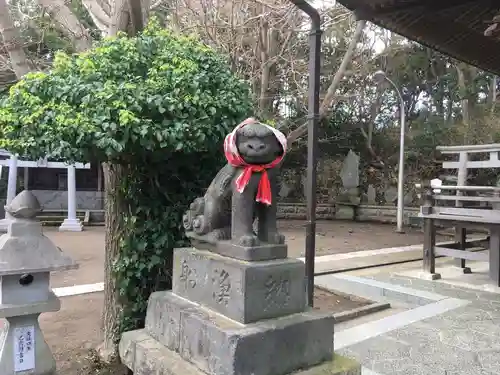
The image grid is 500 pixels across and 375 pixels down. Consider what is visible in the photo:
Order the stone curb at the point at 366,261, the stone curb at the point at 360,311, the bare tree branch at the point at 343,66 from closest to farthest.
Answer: the stone curb at the point at 360,311
the stone curb at the point at 366,261
the bare tree branch at the point at 343,66

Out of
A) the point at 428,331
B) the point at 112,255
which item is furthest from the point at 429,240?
the point at 112,255

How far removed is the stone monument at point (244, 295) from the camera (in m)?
2.35

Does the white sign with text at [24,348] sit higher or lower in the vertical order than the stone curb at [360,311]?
higher

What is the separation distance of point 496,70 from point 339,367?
4.69 metres

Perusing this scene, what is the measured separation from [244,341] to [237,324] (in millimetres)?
153

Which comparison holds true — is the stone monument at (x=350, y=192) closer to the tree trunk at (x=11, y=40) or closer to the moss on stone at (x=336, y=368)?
the tree trunk at (x=11, y=40)

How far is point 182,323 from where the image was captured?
2674 millimetres

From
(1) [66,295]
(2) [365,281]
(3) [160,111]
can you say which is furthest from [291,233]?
(3) [160,111]

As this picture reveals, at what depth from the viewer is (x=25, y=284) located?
2.80 metres

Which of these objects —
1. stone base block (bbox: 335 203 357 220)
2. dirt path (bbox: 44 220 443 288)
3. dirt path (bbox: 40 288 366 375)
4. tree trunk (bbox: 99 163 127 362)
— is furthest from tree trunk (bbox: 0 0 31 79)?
stone base block (bbox: 335 203 357 220)

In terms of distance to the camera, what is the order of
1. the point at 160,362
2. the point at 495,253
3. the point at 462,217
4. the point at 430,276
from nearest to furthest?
the point at 160,362
the point at 495,253
the point at 462,217
the point at 430,276

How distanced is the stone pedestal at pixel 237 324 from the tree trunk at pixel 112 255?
4.15ft

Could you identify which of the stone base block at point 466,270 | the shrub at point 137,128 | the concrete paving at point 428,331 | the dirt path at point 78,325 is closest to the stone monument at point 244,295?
the shrub at point 137,128

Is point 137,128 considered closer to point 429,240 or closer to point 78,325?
point 78,325
